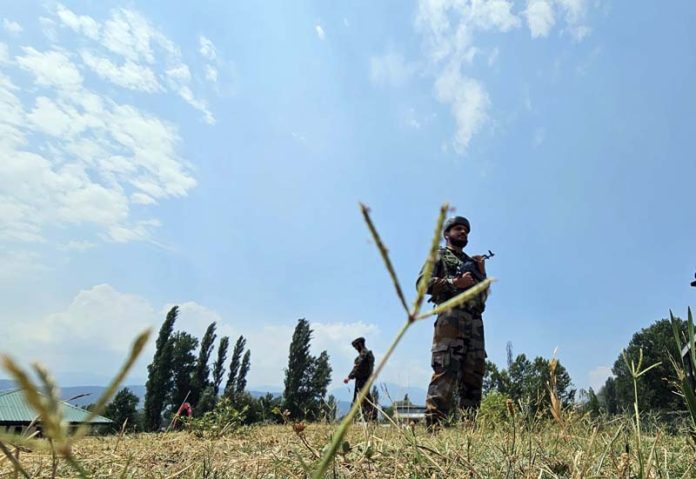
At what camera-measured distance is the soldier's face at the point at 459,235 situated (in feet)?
15.7

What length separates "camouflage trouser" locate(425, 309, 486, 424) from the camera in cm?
384

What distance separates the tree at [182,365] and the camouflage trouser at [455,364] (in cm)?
2872

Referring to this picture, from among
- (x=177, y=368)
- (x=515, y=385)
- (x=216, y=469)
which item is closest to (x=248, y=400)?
(x=177, y=368)

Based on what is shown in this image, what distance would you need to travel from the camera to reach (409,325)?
29 cm

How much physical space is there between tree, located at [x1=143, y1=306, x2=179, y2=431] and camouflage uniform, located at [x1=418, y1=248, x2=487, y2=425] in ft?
87.8

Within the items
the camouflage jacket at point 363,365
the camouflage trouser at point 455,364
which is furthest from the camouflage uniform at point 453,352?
the camouflage jacket at point 363,365

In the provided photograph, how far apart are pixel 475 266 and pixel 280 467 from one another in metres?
3.10

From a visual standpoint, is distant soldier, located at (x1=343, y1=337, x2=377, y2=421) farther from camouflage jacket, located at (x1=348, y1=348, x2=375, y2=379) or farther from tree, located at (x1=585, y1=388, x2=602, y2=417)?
tree, located at (x1=585, y1=388, x2=602, y2=417)

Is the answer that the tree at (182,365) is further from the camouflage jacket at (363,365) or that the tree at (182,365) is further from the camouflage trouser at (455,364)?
the camouflage trouser at (455,364)

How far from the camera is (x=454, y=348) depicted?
4.09m

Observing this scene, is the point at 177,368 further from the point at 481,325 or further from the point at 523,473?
the point at 523,473

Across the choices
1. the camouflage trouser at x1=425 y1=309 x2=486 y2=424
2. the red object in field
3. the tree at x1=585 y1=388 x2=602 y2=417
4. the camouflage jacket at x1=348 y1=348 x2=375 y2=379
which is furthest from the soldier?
Result: the camouflage jacket at x1=348 y1=348 x2=375 y2=379

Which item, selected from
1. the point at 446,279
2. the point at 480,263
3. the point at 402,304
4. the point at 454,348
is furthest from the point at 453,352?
the point at 402,304

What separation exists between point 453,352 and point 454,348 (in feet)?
0.13
